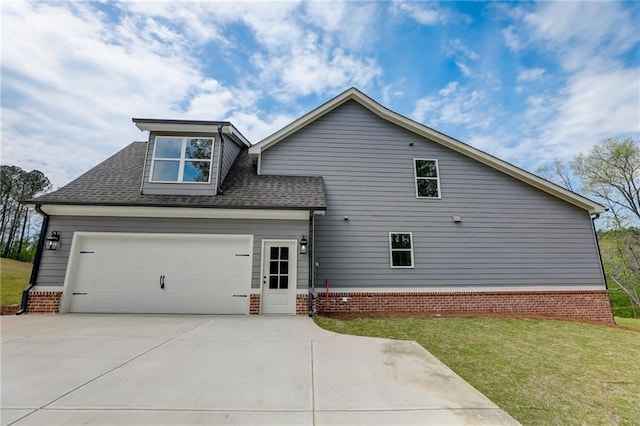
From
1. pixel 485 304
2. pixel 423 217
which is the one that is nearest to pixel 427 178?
pixel 423 217

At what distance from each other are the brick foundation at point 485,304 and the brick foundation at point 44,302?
694cm

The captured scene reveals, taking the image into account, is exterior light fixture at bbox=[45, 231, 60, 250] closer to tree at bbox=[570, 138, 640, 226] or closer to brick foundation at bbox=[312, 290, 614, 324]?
brick foundation at bbox=[312, 290, 614, 324]

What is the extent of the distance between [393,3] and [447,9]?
7.31 ft

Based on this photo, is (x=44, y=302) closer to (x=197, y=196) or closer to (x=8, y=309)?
(x=8, y=309)

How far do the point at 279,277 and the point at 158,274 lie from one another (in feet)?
10.8

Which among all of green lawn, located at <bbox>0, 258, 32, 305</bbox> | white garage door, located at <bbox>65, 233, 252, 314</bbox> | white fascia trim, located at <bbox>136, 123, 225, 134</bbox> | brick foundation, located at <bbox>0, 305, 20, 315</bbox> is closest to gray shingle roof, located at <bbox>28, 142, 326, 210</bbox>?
white garage door, located at <bbox>65, 233, 252, 314</bbox>

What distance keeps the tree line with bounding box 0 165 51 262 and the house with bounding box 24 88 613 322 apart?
21.5 m

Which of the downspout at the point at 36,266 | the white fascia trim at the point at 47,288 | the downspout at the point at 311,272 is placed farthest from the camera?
the downspout at the point at 311,272

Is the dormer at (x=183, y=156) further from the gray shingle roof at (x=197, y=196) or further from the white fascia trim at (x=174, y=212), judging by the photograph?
the white fascia trim at (x=174, y=212)

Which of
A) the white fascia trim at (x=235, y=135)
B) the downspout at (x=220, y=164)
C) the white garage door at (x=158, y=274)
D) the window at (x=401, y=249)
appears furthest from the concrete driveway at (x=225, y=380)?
the white fascia trim at (x=235, y=135)

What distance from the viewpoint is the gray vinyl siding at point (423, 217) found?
8578 mm

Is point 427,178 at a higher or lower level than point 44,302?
higher

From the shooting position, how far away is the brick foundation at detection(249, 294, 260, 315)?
23.5 ft

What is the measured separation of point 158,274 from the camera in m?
7.29
